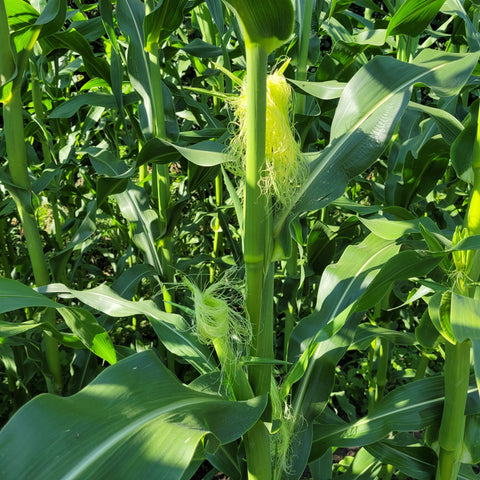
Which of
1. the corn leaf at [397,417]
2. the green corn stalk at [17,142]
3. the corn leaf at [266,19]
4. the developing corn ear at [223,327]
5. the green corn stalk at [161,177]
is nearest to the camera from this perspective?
the corn leaf at [266,19]

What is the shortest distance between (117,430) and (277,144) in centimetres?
56

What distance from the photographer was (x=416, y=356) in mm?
2865

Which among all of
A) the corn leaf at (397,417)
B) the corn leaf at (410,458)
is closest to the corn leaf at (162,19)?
the corn leaf at (397,417)

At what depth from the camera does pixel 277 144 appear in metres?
0.96

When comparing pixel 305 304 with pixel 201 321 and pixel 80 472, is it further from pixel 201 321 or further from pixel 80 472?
pixel 80 472

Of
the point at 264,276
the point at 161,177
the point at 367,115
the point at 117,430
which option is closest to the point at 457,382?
the point at 264,276

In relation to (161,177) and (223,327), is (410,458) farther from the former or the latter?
(161,177)

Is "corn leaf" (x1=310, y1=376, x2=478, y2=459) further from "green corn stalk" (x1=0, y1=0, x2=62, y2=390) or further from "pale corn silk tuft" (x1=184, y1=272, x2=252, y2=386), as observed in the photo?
"green corn stalk" (x1=0, y1=0, x2=62, y2=390)

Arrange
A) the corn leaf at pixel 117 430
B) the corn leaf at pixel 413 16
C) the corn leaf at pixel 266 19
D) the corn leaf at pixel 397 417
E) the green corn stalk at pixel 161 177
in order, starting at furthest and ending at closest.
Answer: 1. the green corn stalk at pixel 161 177
2. the corn leaf at pixel 397 417
3. the corn leaf at pixel 413 16
4. the corn leaf at pixel 266 19
5. the corn leaf at pixel 117 430

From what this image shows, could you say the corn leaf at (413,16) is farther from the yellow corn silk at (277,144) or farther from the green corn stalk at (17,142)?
the green corn stalk at (17,142)

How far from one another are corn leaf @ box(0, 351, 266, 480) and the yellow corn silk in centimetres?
38

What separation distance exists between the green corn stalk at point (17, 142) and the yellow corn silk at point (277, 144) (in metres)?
0.73

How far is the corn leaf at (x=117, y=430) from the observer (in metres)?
0.64

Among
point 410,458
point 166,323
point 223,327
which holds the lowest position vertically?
point 410,458
